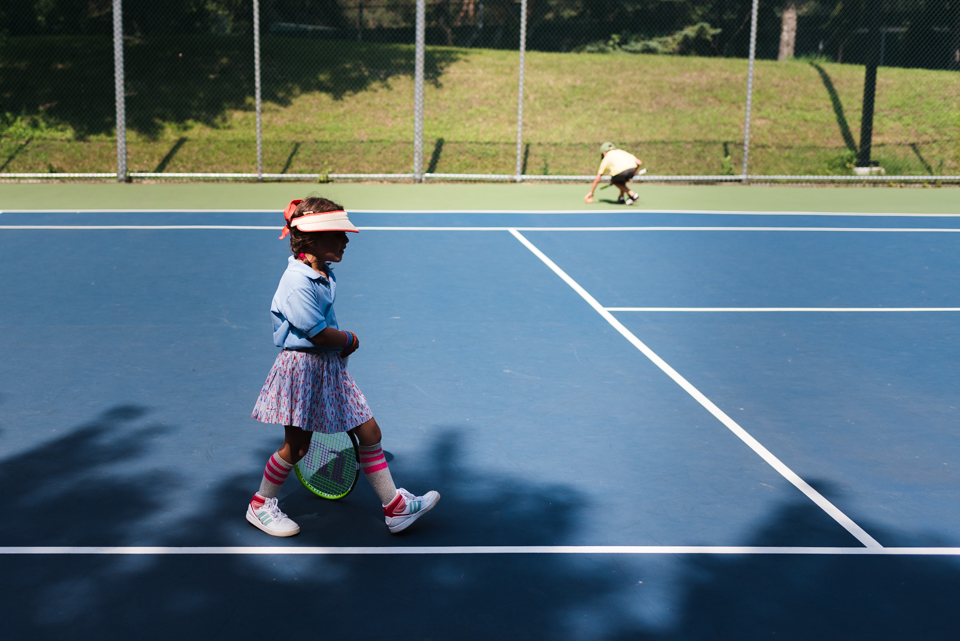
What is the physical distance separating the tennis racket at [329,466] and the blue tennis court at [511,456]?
0.10m

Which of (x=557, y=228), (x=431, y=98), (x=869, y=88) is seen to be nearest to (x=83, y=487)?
(x=557, y=228)

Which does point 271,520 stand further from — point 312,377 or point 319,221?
point 319,221

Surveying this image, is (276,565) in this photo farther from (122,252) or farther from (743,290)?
(122,252)

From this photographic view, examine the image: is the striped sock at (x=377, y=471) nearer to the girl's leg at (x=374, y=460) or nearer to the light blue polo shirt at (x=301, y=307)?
the girl's leg at (x=374, y=460)

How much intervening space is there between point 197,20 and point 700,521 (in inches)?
1051

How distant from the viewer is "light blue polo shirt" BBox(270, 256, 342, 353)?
153 inches

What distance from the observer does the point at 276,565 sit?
152 inches

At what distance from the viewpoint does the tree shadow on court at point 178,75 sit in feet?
71.2

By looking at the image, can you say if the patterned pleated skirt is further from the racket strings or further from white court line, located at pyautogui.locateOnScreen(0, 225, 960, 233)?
white court line, located at pyautogui.locateOnScreen(0, 225, 960, 233)

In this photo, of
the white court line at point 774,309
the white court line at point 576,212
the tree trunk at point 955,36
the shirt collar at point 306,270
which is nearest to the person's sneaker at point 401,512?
the shirt collar at point 306,270

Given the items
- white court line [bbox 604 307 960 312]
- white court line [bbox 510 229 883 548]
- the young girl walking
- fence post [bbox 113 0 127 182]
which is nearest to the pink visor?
the young girl walking

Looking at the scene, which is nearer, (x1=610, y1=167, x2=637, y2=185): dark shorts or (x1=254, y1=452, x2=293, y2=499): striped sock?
(x1=254, y1=452, x2=293, y2=499): striped sock

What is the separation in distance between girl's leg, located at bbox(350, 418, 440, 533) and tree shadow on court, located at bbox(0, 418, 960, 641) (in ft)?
0.30

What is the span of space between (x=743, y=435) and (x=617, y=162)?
10183 millimetres
